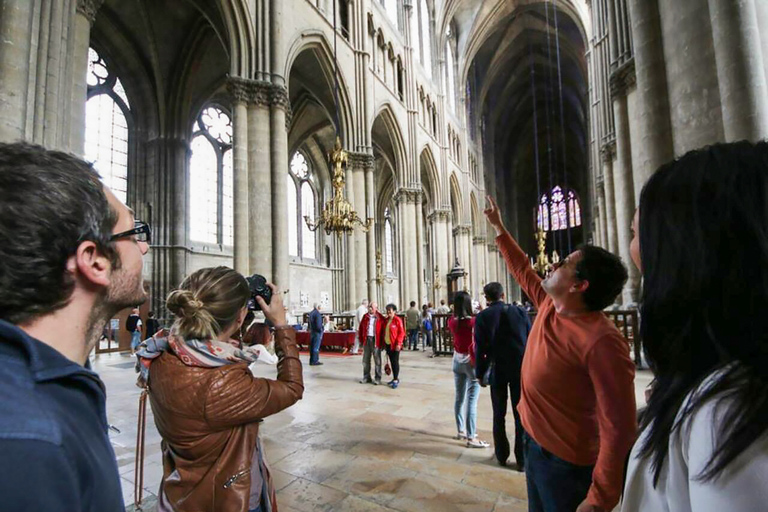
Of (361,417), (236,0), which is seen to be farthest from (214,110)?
(361,417)

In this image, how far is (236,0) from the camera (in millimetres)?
9844

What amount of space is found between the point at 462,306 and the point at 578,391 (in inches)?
106

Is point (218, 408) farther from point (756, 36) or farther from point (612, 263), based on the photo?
point (756, 36)

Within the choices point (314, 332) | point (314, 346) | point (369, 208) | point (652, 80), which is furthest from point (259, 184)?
point (652, 80)

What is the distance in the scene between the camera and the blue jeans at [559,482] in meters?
1.52

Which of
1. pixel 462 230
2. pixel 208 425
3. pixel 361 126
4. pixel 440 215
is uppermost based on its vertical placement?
pixel 361 126

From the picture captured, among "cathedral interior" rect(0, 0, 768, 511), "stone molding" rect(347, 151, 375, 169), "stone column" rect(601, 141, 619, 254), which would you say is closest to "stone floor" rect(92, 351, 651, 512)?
"cathedral interior" rect(0, 0, 768, 511)

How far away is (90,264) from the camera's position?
2.53 ft

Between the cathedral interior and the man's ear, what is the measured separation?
2.47 m

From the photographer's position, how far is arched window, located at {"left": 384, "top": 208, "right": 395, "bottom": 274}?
2858 cm

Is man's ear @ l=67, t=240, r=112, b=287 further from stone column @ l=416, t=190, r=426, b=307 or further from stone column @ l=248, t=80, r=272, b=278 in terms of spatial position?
stone column @ l=416, t=190, r=426, b=307

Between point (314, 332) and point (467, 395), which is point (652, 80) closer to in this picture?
point (467, 395)

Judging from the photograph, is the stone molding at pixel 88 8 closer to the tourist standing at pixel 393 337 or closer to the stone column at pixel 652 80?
the tourist standing at pixel 393 337

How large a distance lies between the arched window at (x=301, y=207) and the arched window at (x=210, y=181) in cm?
435
